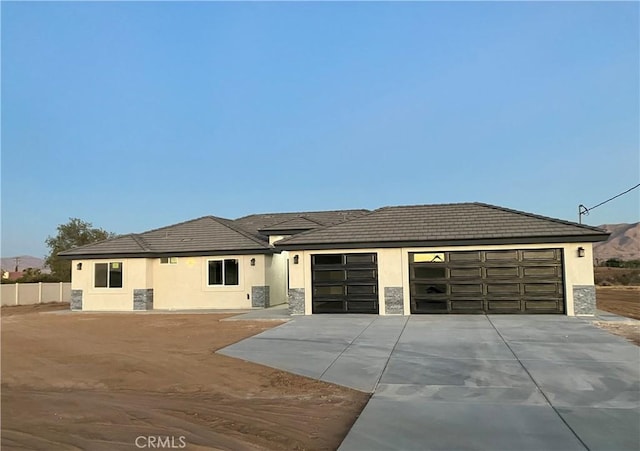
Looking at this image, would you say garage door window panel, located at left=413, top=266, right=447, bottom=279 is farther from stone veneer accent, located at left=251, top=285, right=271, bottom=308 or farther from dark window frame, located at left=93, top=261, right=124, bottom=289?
dark window frame, located at left=93, top=261, right=124, bottom=289

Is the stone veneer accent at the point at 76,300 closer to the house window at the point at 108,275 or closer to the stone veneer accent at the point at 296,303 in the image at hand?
the house window at the point at 108,275

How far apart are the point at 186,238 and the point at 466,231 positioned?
13.1 metres

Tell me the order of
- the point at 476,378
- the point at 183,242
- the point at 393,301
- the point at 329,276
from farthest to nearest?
the point at 183,242 → the point at 329,276 → the point at 393,301 → the point at 476,378

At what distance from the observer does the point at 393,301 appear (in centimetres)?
1630

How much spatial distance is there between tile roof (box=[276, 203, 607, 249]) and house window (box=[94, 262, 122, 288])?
29.9 ft

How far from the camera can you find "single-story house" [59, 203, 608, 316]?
15.2 metres

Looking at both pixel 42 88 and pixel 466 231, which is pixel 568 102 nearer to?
pixel 466 231

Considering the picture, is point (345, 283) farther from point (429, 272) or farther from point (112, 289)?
point (112, 289)

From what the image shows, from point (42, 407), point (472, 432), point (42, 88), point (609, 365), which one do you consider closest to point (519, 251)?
point (609, 365)

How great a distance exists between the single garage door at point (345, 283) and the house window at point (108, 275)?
1013 centimetres

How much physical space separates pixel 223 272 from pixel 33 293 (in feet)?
53.3

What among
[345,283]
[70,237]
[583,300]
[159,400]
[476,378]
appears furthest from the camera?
[70,237]

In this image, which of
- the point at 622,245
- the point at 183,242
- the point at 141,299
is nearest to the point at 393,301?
the point at 183,242

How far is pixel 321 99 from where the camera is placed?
34.7 meters
